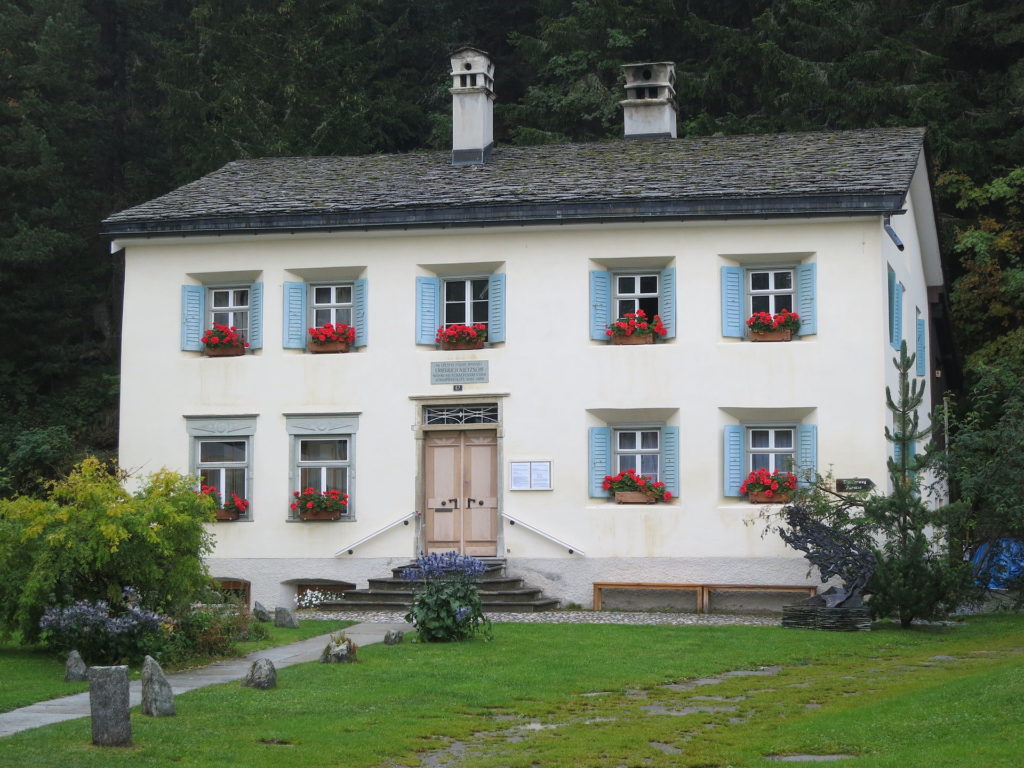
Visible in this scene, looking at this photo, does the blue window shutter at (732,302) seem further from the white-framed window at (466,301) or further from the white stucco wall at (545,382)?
the white-framed window at (466,301)

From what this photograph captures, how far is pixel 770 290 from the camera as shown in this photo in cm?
2403

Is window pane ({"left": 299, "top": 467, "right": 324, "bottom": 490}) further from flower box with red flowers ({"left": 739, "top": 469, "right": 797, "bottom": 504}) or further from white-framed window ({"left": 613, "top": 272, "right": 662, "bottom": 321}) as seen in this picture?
flower box with red flowers ({"left": 739, "top": 469, "right": 797, "bottom": 504})

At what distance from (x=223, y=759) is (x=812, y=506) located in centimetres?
1239

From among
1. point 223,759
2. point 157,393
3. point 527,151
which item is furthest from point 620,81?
point 223,759

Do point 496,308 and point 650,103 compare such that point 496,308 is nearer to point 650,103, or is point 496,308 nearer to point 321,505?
point 321,505

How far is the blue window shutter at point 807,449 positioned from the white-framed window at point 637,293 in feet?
10.1

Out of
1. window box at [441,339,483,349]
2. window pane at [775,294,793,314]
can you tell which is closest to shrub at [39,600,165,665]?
window box at [441,339,483,349]

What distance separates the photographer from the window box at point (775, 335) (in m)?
23.5

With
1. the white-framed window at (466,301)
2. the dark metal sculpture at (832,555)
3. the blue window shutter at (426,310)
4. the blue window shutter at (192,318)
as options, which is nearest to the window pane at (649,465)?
the dark metal sculpture at (832,555)

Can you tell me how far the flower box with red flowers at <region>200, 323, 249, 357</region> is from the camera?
25391 millimetres

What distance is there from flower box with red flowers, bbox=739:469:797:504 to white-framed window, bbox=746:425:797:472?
0.51 metres

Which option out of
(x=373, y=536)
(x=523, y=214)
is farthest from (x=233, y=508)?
(x=523, y=214)

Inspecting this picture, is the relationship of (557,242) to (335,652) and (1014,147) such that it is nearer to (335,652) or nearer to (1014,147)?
(335,652)

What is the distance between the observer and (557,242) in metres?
24.4
